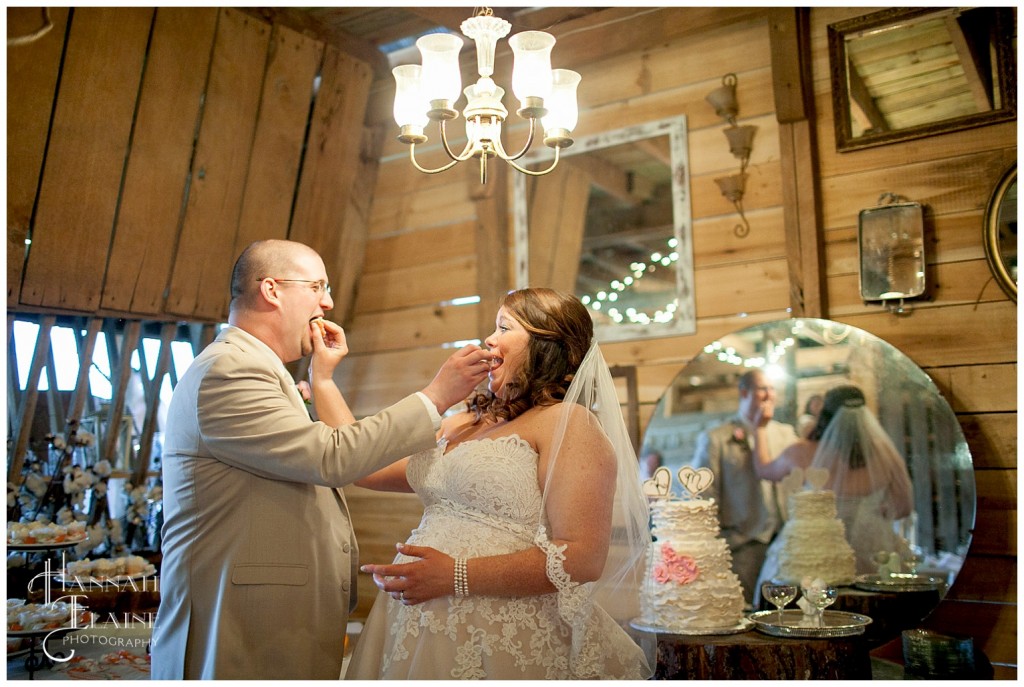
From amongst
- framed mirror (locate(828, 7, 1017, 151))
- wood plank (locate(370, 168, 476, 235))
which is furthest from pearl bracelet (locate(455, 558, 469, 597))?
wood plank (locate(370, 168, 476, 235))

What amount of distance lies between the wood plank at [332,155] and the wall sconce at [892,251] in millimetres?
2385

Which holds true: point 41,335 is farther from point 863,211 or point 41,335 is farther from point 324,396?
point 863,211

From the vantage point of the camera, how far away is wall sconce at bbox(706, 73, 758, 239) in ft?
11.8

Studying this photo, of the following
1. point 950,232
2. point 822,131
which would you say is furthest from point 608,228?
point 950,232

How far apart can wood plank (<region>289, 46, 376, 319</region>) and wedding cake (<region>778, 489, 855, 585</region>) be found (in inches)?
98.5

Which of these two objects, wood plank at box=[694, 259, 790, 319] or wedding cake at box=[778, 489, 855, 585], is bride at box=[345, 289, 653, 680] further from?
wood plank at box=[694, 259, 790, 319]

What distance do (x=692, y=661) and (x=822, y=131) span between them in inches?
83.9

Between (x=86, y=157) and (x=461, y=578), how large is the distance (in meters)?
2.36

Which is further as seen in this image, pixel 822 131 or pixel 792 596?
pixel 822 131

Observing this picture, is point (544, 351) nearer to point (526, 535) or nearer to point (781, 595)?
point (526, 535)

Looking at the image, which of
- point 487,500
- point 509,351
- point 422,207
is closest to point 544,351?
point 509,351

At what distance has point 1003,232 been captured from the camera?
10.0ft

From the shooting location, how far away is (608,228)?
3.94 metres

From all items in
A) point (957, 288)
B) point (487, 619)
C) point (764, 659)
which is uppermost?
point (957, 288)
